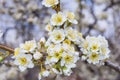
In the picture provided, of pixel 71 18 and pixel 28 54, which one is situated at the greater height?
pixel 71 18

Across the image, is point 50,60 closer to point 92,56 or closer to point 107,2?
point 92,56

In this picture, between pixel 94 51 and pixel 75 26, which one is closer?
pixel 94 51

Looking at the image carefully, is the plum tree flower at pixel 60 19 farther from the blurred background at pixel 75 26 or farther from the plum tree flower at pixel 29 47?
the blurred background at pixel 75 26

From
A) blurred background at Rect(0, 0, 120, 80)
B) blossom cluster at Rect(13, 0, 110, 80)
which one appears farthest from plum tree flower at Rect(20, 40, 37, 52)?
blurred background at Rect(0, 0, 120, 80)

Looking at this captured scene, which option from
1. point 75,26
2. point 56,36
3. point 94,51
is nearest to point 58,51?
point 56,36

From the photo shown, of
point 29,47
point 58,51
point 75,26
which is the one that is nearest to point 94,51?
point 58,51

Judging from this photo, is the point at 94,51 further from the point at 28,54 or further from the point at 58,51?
the point at 28,54

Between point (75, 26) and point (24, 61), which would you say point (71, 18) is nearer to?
point (24, 61)

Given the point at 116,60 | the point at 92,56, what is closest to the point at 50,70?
the point at 92,56
